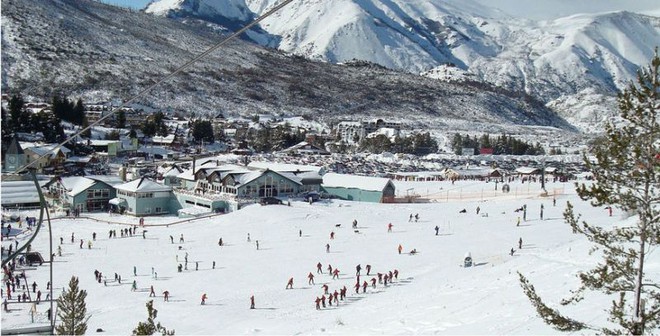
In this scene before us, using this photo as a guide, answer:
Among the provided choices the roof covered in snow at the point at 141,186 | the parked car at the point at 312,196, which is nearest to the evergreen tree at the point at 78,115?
the roof covered in snow at the point at 141,186

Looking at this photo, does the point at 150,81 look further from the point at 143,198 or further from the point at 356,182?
the point at 143,198

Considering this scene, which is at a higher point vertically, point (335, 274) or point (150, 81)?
point (150, 81)

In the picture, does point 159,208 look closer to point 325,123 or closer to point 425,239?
point 425,239

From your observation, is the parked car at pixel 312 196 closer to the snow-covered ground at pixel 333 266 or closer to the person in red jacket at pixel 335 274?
the snow-covered ground at pixel 333 266

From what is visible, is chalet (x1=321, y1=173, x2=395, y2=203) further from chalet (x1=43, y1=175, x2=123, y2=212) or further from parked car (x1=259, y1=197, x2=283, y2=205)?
chalet (x1=43, y1=175, x2=123, y2=212)

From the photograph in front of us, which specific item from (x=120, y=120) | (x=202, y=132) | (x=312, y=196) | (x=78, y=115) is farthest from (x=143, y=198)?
(x=120, y=120)

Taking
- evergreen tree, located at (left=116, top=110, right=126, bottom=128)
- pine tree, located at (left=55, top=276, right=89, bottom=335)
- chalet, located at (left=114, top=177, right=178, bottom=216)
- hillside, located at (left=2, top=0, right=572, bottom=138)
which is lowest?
chalet, located at (left=114, top=177, right=178, bottom=216)

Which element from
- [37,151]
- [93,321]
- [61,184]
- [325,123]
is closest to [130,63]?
[325,123]

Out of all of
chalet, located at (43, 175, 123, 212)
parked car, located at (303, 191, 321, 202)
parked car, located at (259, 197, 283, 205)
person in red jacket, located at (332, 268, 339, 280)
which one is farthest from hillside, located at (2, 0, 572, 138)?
person in red jacket, located at (332, 268, 339, 280)

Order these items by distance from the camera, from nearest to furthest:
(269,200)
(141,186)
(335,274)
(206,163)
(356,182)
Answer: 1. (335,274)
2. (141,186)
3. (269,200)
4. (356,182)
5. (206,163)
